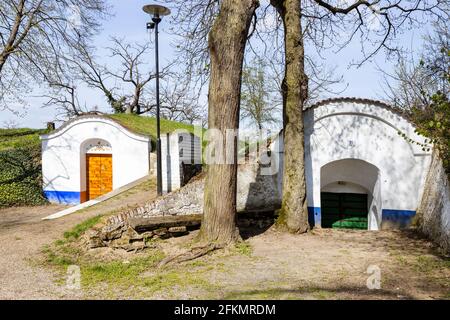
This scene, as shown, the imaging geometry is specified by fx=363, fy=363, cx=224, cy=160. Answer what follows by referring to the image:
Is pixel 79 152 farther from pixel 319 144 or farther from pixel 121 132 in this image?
pixel 319 144

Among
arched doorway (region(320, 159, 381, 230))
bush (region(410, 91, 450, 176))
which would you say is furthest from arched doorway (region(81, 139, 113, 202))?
bush (region(410, 91, 450, 176))

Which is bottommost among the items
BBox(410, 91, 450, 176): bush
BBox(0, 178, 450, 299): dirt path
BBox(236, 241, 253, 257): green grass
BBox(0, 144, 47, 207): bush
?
BBox(0, 178, 450, 299): dirt path

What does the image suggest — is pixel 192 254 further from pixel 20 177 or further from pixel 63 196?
pixel 20 177

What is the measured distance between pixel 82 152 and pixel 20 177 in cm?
280

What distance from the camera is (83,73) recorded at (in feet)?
99.2

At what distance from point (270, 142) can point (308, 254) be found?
4.61m

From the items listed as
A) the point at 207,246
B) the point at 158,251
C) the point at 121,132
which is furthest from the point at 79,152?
the point at 207,246

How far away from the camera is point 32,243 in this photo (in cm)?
848

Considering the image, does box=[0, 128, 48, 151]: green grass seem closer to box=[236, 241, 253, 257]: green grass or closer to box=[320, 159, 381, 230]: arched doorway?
box=[236, 241, 253, 257]: green grass

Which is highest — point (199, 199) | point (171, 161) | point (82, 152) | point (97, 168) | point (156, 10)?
point (156, 10)

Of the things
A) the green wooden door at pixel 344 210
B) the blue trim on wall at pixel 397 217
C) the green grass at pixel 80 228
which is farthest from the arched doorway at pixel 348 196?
the green grass at pixel 80 228

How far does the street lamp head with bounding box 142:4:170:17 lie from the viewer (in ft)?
33.7

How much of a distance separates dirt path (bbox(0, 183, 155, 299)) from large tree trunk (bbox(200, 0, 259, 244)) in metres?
3.31

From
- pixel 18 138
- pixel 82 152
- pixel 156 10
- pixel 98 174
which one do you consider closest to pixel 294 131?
pixel 156 10
